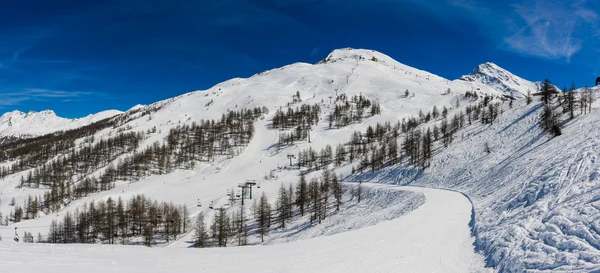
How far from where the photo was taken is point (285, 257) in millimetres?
18094

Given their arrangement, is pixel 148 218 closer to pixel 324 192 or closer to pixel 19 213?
pixel 324 192

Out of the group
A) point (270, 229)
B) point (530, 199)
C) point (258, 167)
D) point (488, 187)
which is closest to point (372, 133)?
point (258, 167)

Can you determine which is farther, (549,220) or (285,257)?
(285,257)

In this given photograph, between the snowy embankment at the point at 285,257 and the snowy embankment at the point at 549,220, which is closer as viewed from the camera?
the snowy embankment at the point at 549,220

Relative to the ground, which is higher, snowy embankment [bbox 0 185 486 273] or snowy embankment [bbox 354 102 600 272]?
snowy embankment [bbox 354 102 600 272]

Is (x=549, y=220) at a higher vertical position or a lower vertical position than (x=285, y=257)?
higher

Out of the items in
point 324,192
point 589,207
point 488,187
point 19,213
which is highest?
point 589,207

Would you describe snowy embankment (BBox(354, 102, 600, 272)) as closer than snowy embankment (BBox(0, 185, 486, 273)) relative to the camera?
Yes

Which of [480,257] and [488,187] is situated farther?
[488,187]

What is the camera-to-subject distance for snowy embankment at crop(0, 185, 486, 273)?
53.0ft

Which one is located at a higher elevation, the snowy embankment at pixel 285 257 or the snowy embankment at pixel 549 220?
the snowy embankment at pixel 549 220

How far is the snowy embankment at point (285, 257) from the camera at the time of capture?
635 inches

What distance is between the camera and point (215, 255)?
62.5 feet

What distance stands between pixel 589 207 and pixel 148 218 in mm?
98850
